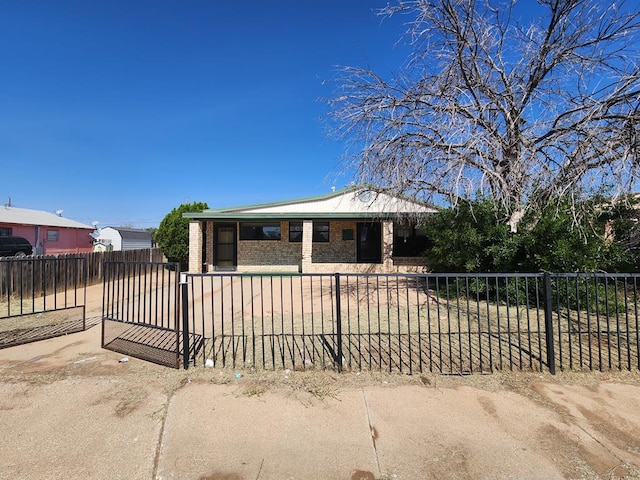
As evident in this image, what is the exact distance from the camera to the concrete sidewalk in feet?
7.60

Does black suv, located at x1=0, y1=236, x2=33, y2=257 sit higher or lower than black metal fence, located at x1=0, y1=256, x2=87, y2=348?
higher

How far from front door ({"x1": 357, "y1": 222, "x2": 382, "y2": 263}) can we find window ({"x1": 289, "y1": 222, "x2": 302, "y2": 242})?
2649 mm

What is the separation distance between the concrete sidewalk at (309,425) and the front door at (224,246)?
10.6 m

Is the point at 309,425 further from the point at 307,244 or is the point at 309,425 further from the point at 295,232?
the point at 295,232

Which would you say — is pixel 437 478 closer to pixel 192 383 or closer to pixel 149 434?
pixel 149 434

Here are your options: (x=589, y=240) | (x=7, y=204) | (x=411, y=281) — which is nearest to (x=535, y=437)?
(x=589, y=240)

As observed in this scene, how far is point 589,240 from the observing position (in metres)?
6.98

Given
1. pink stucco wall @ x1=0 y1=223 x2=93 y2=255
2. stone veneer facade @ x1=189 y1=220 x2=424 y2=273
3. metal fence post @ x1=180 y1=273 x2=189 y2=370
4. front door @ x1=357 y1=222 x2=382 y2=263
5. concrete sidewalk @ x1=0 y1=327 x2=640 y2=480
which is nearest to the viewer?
concrete sidewalk @ x1=0 y1=327 x2=640 y2=480

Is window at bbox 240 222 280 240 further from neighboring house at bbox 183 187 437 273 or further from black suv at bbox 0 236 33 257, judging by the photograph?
black suv at bbox 0 236 33 257

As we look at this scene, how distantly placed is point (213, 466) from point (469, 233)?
7.79 metres

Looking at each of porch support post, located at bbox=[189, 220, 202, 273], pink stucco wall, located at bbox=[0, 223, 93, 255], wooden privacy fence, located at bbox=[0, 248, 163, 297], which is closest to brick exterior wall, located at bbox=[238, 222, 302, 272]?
porch support post, located at bbox=[189, 220, 202, 273]

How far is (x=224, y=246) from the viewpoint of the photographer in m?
14.6

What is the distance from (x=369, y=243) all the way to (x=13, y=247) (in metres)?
21.0

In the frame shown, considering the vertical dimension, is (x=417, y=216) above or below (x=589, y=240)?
above
